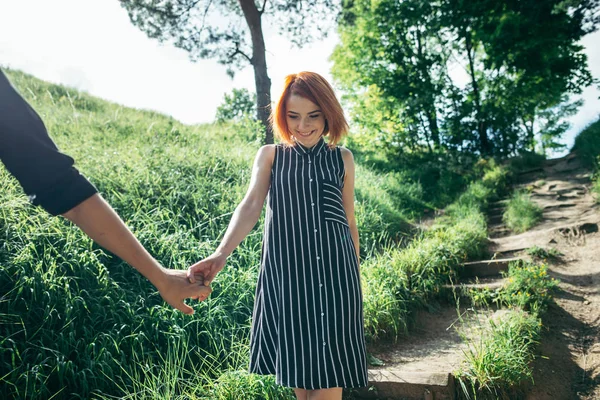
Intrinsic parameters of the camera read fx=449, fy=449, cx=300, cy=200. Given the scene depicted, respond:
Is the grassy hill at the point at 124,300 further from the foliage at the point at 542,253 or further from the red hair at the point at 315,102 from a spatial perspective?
the foliage at the point at 542,253

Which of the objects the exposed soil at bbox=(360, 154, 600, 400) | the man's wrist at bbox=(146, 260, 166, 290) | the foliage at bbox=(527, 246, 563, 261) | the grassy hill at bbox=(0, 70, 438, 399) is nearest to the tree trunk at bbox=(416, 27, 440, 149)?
the exposed soil at bbox=(360, 154, 600, 400)

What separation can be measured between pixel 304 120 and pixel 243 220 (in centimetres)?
54

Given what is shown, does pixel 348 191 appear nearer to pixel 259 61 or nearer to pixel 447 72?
pixel 259 61

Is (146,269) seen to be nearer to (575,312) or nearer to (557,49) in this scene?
(575,312)

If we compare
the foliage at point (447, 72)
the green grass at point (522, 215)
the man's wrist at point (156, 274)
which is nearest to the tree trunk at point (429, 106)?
the foliage at point (447, 72)

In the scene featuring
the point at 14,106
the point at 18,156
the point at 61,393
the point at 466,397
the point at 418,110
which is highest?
the point at 418,110

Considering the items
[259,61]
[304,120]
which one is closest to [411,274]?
[304,120]

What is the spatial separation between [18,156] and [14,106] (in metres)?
0.11

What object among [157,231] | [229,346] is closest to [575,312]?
[229,346]

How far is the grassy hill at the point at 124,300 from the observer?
9.61 feet

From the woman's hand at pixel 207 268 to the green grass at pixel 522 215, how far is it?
6447 mm

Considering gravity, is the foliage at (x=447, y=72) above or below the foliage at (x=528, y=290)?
above

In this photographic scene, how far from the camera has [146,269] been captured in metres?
1.28

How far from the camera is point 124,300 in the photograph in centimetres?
349
